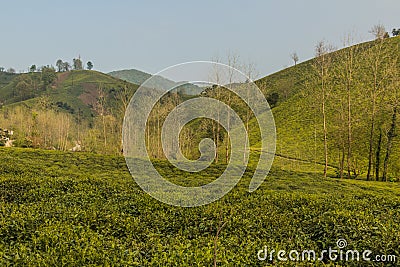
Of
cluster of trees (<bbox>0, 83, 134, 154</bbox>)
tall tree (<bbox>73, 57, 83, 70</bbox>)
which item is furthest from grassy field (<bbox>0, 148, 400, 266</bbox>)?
tall tree (<bbox>73, 57, 83, 70</bbox>)

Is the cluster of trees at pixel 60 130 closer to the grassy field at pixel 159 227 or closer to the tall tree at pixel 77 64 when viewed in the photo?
the grassy field at pixel 159 227

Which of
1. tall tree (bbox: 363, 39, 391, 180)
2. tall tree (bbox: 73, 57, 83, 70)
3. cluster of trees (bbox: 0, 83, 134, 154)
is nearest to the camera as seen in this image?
tall tree (bbox: 363, 39, 391, 180)

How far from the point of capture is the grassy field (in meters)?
7.36

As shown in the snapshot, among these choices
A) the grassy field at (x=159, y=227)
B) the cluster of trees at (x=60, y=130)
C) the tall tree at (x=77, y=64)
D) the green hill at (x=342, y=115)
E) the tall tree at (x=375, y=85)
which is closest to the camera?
the grassy field at (x=159, y=227)

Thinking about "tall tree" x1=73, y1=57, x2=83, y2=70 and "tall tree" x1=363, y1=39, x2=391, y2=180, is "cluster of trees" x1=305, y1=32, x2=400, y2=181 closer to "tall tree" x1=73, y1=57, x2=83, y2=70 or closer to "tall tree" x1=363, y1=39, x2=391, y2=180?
"tall tree" x1=363, y1=39, x2=391, y2=180

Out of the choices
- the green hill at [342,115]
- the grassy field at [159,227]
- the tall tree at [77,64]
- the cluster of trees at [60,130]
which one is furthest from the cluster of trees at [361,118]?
the tall tree at [77,64]

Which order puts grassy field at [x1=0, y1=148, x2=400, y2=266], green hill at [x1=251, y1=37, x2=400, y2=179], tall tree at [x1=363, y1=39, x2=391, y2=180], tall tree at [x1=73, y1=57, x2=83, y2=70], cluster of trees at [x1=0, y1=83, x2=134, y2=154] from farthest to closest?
tall tree at [x1=73, y1=57, x2=83, y2=70], cluster of trees at [x1=0, y1=83, x2=134, y2=154], green hill at [x1=251, y1=37, x2=400, y2=179], tall tree at [x1=363, y1=39, x2=391, y2=180], grassy field at [x1=0, y1=148, x2=400, y2=266]

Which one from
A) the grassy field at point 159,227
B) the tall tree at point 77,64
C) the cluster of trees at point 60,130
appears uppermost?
the tall tree at point 77,64

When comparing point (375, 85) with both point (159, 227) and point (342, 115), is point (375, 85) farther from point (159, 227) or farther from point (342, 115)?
point (159, 227)

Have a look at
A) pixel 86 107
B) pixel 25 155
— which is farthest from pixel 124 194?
pixel 86 107

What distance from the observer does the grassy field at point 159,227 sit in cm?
736

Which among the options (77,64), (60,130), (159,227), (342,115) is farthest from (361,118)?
(77,64)

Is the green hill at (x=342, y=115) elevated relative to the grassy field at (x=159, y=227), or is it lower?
elevated

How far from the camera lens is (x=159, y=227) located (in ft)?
34.5
